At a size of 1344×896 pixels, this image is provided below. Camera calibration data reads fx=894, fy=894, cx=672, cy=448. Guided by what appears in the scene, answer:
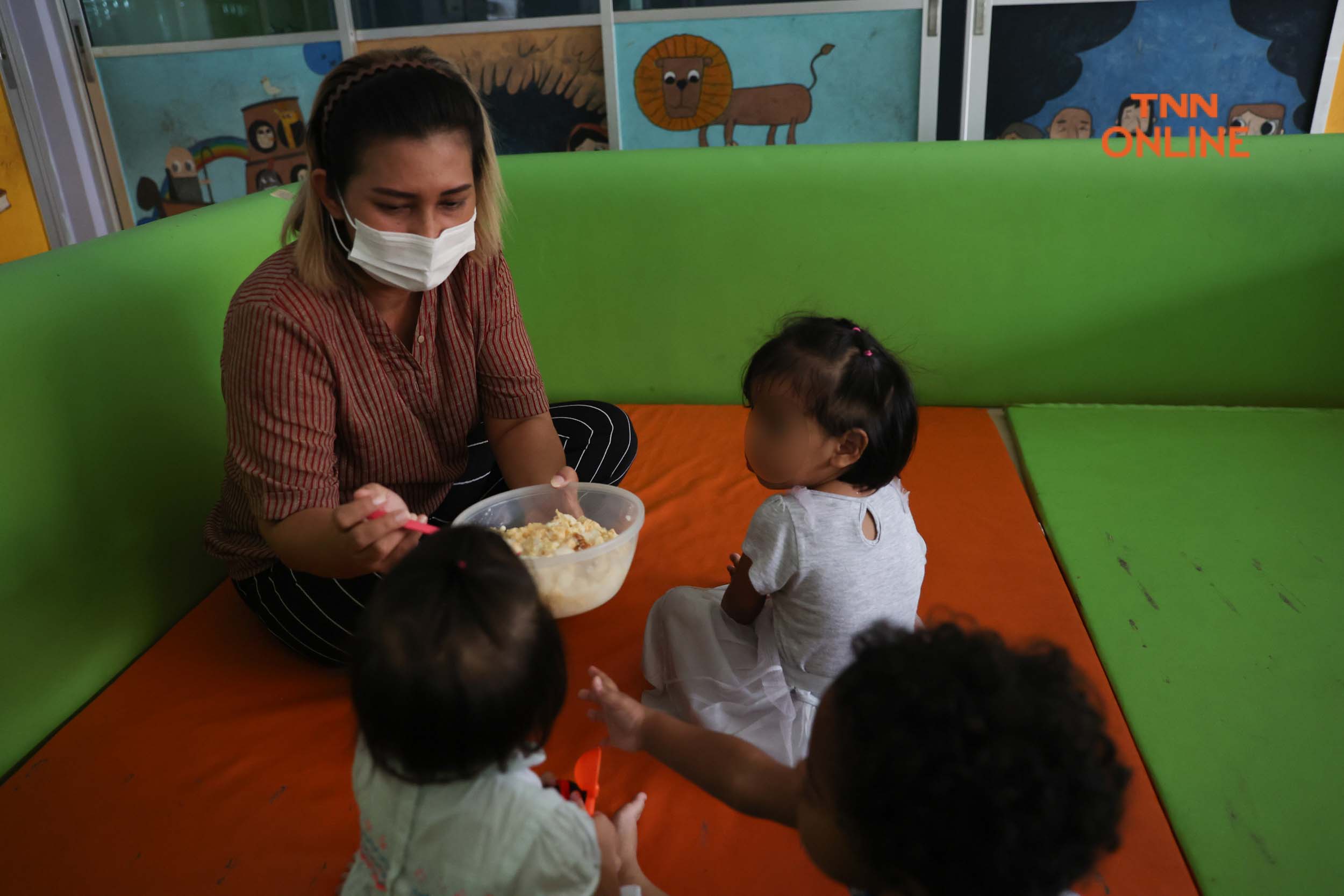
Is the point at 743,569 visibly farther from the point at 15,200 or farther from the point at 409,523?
the point at 15,200

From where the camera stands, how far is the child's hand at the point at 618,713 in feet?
2.89

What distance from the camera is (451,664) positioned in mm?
643

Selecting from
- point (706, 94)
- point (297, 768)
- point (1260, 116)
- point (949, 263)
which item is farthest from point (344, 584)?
point (1260, 116)

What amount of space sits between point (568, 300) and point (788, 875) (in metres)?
1.42

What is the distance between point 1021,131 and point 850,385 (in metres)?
2.08

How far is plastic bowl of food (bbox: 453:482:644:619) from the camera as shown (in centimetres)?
114

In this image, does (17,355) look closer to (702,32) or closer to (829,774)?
(829,774)

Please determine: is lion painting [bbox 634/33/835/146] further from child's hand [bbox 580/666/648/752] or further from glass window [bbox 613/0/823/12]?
child's hand [bbox 580/666/648/752]

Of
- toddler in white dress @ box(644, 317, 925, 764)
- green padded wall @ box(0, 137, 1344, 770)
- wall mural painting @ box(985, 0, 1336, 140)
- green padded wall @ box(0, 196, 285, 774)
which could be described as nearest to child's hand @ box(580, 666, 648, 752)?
toddler in white dress @ box(644, 317, 925, 764)

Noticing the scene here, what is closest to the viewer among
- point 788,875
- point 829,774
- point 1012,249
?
point 829,774

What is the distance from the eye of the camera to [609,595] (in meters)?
1.26

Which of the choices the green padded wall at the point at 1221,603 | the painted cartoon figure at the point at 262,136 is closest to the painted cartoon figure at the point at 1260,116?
the green padded wall at the point at 1221,603

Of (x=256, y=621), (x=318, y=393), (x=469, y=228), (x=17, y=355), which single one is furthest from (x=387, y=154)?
(x=256, y=621)

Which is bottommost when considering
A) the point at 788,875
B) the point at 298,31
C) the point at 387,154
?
the point at 788,875
